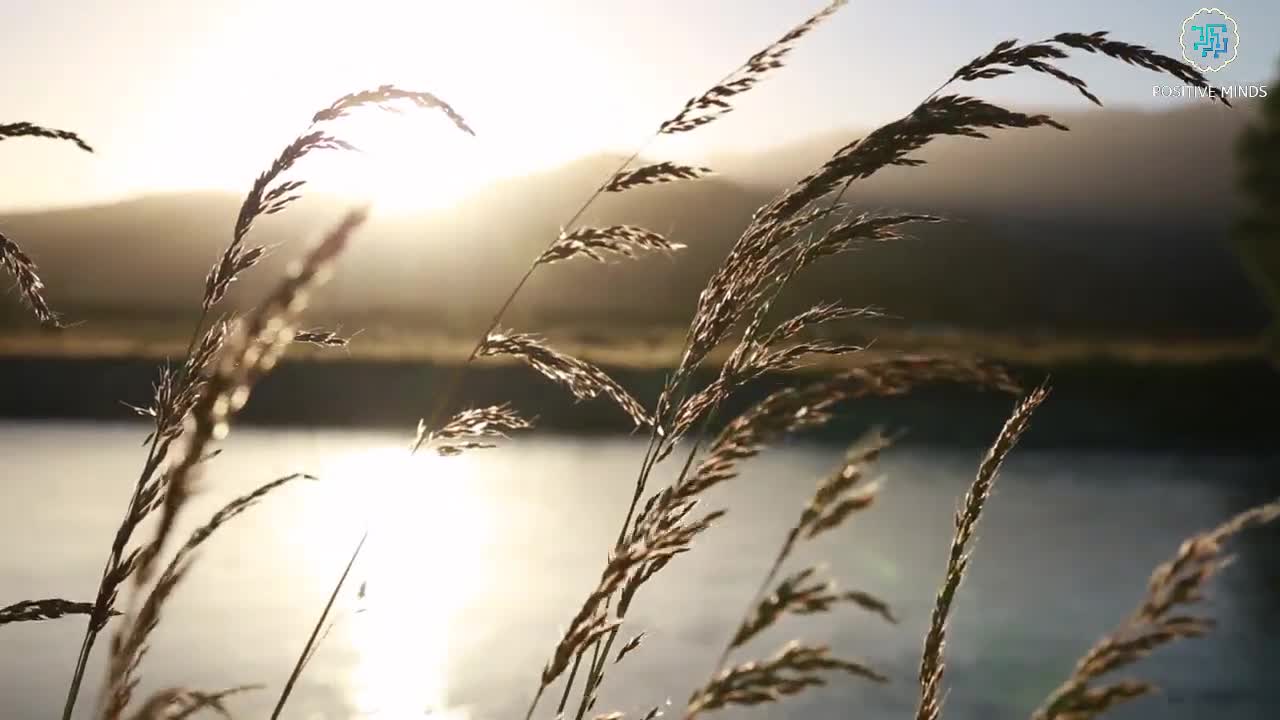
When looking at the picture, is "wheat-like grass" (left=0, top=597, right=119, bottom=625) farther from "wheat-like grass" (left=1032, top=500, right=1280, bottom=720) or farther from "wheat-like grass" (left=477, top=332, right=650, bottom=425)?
"wheat-like grass" (left=1032, top=500, right=1280, bottom=720)

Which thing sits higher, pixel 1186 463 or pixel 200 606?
pixel 200 606

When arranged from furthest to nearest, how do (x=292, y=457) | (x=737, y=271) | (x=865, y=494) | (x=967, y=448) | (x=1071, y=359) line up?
1. (x=1071, y=359)
2. (x=967, y=448)
3. (x=292, y=457)
4. (x=737, y=271)
5. (x=865, y=494)

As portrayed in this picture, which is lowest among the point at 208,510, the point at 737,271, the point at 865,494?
the point at 208,510

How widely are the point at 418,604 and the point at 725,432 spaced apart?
11801 millimetres

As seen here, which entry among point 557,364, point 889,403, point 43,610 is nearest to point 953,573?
point 557,364

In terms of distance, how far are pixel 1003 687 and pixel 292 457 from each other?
1583 cm

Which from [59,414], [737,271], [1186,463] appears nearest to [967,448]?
[1186,463]

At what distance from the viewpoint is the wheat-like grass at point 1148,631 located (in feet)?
4.45

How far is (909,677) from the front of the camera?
9758 mm

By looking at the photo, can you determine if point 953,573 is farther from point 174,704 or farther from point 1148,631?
point 174,704

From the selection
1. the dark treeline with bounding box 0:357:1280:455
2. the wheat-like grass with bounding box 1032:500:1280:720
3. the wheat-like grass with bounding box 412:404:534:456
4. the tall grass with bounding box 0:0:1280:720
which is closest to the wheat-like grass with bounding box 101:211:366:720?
the tall grass with bounding box 0:0:1280:720

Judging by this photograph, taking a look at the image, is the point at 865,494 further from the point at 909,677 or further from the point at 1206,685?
the point at 1206,685

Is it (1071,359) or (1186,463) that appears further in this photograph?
(1071,359)

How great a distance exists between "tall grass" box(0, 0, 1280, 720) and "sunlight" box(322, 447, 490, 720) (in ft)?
9.50
